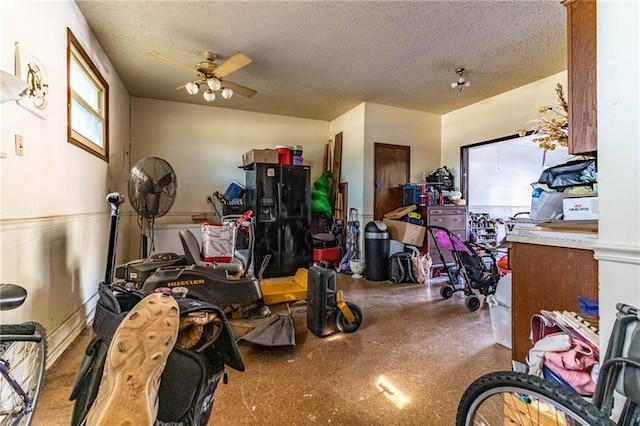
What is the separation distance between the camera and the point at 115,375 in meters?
0.70

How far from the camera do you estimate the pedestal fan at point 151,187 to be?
9.40 feet

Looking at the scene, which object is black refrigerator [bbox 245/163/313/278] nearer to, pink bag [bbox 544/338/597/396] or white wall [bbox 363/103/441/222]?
white wall [bbox 363/103/441/222]

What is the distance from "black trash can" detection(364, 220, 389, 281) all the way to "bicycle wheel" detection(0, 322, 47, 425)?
360cm

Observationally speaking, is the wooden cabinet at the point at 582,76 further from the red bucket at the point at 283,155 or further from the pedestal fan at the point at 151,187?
the red bucket at the point at 283,155

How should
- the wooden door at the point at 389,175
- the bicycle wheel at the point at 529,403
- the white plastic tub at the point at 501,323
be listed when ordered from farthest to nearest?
the wooden door at the point at 389,175, the white plastic tub at the point at 501,323, the bicycle wheel at the point at 529,403

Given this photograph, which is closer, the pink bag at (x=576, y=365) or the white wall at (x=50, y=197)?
the pink bag at (x=576, y=365)

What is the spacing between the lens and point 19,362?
4.61 feet

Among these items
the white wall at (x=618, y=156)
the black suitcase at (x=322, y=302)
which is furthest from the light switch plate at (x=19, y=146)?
the white wall at (x=618, y=156)

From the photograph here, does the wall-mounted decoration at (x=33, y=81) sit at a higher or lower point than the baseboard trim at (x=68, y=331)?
higher

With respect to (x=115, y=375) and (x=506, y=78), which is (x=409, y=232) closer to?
(x=506, y=78)

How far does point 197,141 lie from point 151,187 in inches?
83.7

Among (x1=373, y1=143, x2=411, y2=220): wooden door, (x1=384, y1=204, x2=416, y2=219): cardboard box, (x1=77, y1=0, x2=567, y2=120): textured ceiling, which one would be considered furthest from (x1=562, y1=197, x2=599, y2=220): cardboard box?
(x1=373, y1=143, x2=411, y2=220): wooden door

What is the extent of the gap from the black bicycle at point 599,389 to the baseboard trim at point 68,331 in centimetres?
247

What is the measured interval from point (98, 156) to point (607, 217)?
3.86m
